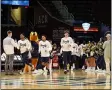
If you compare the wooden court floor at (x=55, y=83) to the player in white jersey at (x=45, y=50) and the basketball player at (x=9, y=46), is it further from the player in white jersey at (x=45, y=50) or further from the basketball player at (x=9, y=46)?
the player in white jersey at (x=45, y=50)

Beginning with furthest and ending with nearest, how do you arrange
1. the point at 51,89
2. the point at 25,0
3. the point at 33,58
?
the point at 25,0 < the point at 33,58 < the point at 51,89

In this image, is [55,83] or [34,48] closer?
[55,83]

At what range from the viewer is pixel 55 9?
29.6 metres

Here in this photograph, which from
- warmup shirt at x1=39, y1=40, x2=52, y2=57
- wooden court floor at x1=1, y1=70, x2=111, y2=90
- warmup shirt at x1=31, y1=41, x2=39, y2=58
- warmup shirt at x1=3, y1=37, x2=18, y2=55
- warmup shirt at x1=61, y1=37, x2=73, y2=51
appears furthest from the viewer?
warmup shirt at x1=31, y1=41, x2=39, y2=58

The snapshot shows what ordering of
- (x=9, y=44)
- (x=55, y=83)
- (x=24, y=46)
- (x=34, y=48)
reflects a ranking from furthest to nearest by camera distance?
1. (x=34, y=48)
2. (x=24, y=46)
3. (x=9, y=44)
4. (x=55, y=83)

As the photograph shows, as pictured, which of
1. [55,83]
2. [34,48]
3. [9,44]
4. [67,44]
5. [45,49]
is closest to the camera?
[55,83]

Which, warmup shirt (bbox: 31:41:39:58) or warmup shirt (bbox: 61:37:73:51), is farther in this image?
warmup shirt (bbox: 31:41:39:58)

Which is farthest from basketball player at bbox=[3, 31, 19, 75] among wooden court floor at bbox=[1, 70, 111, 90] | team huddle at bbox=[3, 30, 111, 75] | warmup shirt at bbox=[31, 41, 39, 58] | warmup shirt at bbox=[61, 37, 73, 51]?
warmup shirt at bbox=[31, 41, 39, 58]

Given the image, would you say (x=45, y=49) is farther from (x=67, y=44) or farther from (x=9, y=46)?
(x=9, y=46)

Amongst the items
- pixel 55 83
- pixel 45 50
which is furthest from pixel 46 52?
pixel 55 83

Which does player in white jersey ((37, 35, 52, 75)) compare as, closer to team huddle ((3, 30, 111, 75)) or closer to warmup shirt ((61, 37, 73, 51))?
team huddle ((3, 30, 111, 75))

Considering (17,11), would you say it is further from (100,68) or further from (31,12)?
(100,68)

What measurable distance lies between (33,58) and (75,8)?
12.1 metres

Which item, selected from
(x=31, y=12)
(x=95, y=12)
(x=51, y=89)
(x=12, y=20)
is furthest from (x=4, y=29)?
(x=51, y=89)
